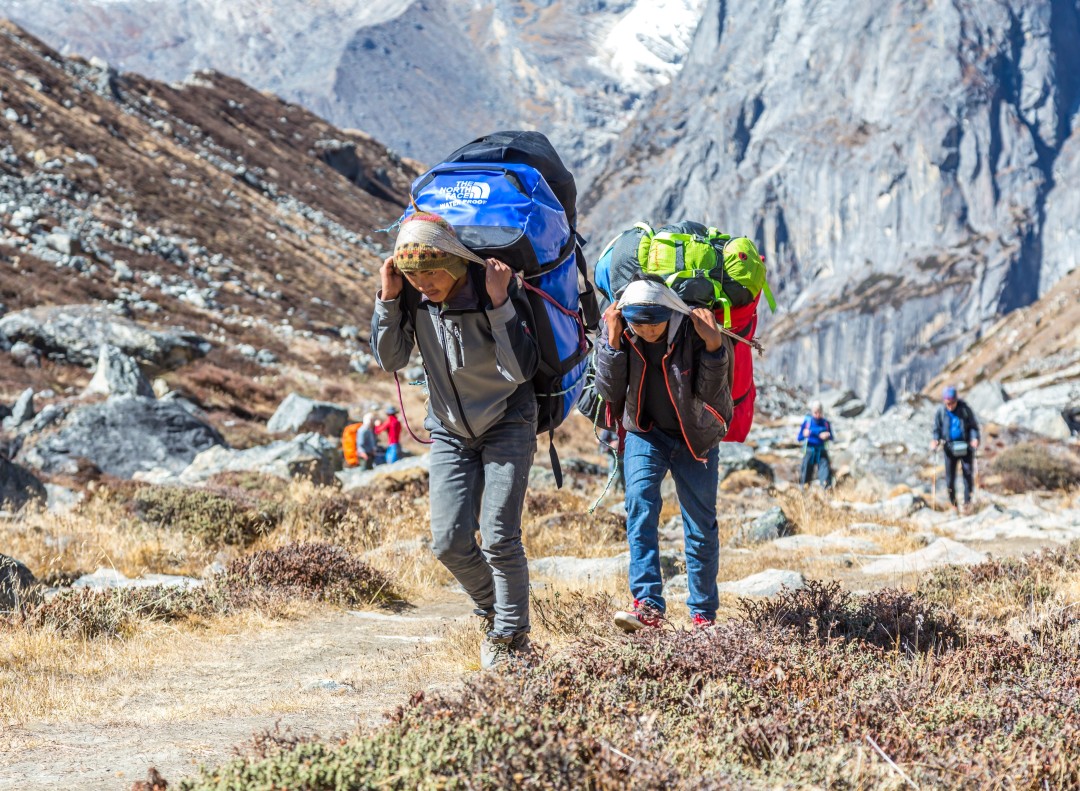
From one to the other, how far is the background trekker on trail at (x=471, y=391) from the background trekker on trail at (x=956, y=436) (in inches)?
424

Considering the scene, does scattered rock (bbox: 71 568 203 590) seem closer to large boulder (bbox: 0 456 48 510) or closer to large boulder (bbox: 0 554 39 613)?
large boulder (bbox: 0 554 39 613)

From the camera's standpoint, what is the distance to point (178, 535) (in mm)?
7855

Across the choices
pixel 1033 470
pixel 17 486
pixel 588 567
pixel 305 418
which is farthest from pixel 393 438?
pixel 1033 470

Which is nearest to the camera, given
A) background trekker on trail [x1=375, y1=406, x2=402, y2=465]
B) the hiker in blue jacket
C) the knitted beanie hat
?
the knitted beanie hat

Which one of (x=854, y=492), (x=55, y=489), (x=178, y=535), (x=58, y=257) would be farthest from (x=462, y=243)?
(x=58, y=257)

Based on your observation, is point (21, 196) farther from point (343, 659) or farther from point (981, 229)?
point (981, 229)

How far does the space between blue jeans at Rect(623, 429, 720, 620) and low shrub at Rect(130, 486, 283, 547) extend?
14.3ft

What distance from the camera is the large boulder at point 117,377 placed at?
18.4 m

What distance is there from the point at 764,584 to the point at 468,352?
129 inches

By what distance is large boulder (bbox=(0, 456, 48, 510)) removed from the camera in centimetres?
915

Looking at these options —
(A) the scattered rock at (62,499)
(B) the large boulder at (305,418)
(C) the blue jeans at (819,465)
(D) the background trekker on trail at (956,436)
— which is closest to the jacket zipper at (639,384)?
(A) the scattered rock at (62,499)

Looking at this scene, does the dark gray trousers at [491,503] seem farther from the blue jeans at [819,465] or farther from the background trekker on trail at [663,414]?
the blue jeans at [819,465]

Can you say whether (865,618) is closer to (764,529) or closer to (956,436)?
(764,529)

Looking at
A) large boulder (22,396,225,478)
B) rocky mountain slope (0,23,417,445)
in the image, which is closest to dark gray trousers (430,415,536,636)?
large boulder (22,396,225,478)
